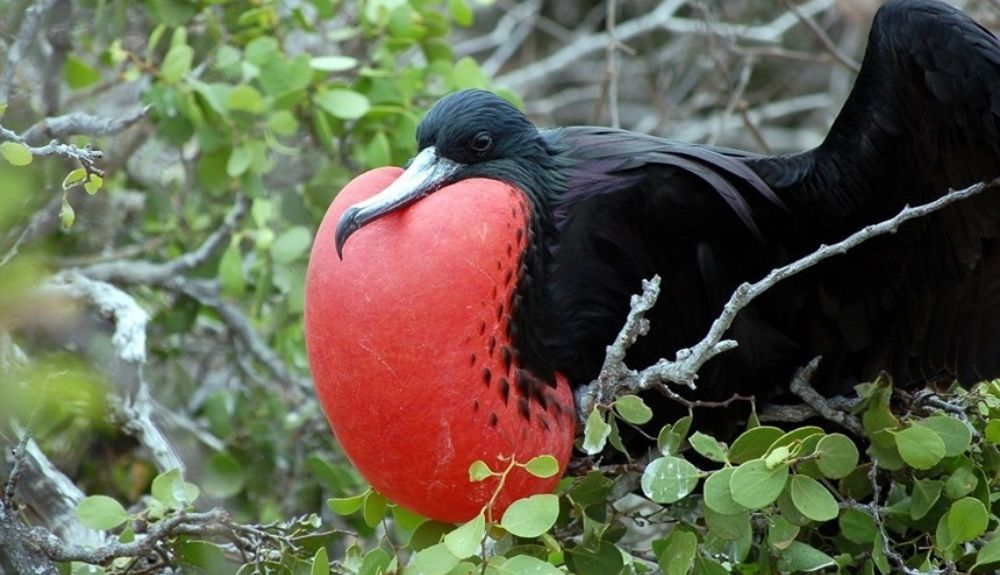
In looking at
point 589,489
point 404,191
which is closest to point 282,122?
point 404,191

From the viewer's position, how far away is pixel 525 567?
63.9 inches

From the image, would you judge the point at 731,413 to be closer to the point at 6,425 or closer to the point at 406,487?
the point at 406,487

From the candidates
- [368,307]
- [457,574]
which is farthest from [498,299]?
[457,574]

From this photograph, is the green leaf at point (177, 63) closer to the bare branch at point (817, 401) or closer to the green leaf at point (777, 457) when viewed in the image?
the bare branch at point (817, 401)

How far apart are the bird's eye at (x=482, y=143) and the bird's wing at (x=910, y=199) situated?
0.38 m

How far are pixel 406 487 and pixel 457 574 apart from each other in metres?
0.18

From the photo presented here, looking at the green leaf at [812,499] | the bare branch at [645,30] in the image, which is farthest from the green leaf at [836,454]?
the bare branch at [645,30]

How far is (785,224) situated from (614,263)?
0.26 meters

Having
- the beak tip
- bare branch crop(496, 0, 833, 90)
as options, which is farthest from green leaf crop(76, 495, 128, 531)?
bare branch crop(496, 0, 833, 90)

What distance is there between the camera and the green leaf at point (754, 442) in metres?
1.71

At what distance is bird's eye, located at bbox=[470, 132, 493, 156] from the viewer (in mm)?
2002

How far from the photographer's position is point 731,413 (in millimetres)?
2252

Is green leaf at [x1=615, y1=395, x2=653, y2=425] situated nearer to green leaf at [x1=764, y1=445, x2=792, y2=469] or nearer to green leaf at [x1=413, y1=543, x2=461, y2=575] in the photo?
green leaf at [x1=764, y1=445, x2=792, y2=469]

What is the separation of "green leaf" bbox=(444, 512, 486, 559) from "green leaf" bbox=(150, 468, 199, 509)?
472 millimetres
